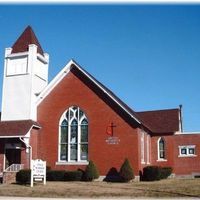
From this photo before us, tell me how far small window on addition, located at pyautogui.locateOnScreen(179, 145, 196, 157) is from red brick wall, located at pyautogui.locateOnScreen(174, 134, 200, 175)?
336mm

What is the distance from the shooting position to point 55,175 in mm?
30109

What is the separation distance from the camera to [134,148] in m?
30.7

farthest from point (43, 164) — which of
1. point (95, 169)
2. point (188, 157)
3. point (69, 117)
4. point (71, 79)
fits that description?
point (188, 157)

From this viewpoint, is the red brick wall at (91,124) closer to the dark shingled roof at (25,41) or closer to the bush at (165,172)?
the bush at (165,172)

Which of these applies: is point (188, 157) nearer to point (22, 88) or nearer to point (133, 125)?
point (133, 125)

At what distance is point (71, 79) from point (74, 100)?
6.63ft

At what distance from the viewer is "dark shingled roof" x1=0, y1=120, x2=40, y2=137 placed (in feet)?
102

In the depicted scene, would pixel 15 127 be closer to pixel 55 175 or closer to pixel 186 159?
pixel 55 175

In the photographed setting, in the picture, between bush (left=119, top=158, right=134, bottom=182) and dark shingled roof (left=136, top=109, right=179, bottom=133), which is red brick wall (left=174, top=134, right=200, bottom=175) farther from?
bush (left=119, top=158, right=134, bottom=182)

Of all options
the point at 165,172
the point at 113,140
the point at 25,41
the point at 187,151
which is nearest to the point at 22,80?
the point at 25,41

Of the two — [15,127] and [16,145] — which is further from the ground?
[15,127]

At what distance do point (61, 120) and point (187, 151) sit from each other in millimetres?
15511

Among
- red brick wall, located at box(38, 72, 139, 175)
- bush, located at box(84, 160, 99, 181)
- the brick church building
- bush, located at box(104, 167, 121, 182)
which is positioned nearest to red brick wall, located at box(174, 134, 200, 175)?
the brick church building

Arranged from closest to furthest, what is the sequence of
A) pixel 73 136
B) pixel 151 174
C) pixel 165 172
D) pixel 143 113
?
pixel 151 174
pixel 73 136
pixel 165 172
pixel 143 113
